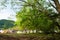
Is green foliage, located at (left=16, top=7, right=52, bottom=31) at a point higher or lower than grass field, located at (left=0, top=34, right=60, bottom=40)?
higher

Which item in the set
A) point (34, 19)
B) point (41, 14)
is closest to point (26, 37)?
point (34, 19)

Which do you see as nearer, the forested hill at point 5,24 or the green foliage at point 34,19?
the green foliage at point 34,19

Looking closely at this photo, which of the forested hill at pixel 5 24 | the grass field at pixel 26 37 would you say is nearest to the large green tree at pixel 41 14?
the grass field at pixel 26 37

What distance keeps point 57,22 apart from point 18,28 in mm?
2050

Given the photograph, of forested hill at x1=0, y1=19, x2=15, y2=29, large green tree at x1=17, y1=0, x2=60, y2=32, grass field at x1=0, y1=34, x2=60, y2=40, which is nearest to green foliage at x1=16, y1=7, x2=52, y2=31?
large green tree at x1=17, y1=0, x2=60, y2=32

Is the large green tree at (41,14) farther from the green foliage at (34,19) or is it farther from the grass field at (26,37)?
the grass field at (26,37)

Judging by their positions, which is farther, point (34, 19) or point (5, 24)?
point (5, 24)

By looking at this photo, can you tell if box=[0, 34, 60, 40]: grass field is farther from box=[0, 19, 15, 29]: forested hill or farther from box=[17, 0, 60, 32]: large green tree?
box=[0, 19, 15, 29]: forested hill

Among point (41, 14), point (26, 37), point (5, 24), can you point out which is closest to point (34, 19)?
point (41, 14)

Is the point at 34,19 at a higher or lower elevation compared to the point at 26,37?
higher

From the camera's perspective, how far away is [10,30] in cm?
874

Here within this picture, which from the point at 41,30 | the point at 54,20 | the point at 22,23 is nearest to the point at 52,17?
the point at 54,20

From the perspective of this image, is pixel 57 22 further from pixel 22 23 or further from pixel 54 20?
pixel 22 23

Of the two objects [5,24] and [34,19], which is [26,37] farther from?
[5,24]
